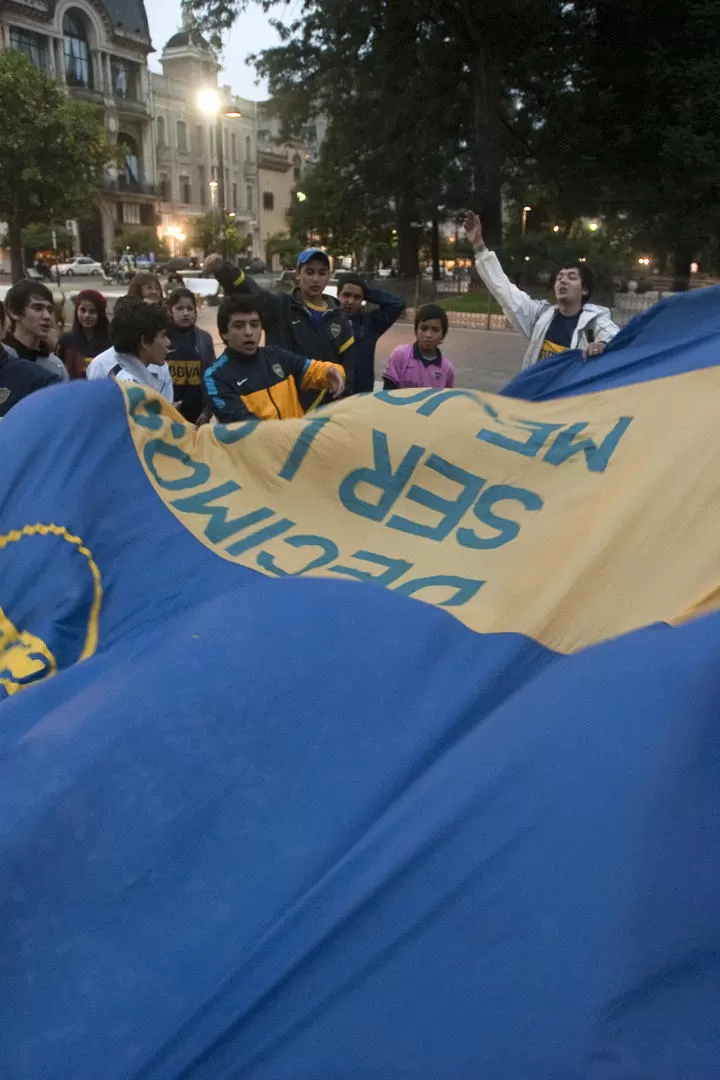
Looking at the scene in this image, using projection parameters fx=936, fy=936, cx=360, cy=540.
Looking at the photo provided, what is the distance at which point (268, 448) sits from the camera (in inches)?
132

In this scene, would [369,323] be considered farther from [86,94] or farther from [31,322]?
[86,94]

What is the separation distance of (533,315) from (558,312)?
227mm

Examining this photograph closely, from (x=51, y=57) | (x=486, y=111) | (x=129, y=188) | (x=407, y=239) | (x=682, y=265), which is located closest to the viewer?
(x=486, y=111)

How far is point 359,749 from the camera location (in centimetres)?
220

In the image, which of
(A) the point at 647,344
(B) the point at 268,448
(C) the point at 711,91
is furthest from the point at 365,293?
(C) the point at 711,91

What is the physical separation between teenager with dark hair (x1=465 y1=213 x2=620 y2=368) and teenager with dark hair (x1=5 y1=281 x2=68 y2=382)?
95.2 inches

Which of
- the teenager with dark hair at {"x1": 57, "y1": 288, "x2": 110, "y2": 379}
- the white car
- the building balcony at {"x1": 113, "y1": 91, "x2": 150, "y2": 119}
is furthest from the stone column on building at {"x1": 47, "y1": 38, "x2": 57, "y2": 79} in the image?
the teenager with dark hair at {"x1": 57, "y1": 288, "x2": 110, "y2": 379}

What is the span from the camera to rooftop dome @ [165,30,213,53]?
83.1 feet

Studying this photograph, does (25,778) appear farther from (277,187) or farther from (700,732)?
(277,187)

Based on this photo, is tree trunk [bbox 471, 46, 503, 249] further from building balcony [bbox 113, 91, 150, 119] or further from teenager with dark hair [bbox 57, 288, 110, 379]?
building balcony [bbox 113, 91, 150, 119]

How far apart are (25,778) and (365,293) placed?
13.8ft

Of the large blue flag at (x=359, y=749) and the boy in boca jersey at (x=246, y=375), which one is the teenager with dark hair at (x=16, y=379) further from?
the large blue flag at (x=359, y=749)

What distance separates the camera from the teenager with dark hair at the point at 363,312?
5.78m

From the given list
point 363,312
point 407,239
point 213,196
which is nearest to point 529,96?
point 407,239
